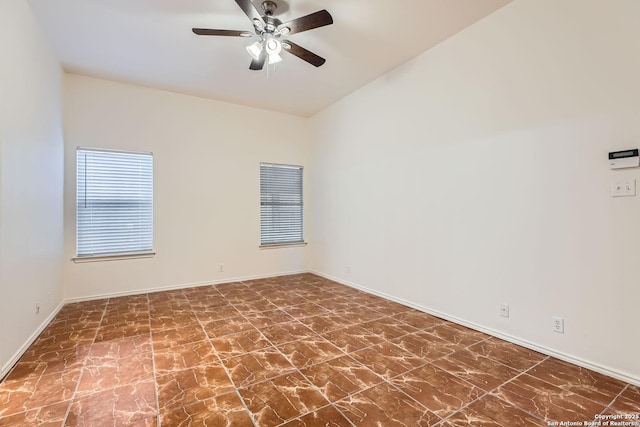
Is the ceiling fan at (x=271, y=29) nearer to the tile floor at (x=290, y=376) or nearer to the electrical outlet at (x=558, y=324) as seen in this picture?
the tile floor at (x=290, y=376)

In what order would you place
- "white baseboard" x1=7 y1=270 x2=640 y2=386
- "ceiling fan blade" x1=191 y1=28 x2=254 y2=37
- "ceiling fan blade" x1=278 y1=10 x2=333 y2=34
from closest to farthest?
1. "white baseboard" x1=7 y1=270 x2=640 y2=386
2. "ceiling fan blade" x1=278 y1=10 x2=333 y2=34
3. "ceiling fan blade" x1=191 y1=28 x2=254 y2=37

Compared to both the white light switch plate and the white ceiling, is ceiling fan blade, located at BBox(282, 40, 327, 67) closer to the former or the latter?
the white ceiling

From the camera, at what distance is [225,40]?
3.08 meters

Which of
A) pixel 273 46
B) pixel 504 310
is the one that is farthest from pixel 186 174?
pixel 504 310

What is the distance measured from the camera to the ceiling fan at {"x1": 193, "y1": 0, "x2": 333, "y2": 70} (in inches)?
90.0

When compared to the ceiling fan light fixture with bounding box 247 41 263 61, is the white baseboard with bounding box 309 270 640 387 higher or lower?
lower

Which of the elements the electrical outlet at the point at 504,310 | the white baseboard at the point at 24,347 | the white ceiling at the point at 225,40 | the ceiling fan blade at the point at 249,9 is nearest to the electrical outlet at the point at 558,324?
the electrical outlet at the point at 504,310

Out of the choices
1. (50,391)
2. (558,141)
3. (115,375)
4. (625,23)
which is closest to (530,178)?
(558,141)

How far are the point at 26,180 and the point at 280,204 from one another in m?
3.47

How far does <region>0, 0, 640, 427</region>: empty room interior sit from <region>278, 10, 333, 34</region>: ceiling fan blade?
0.03 meters

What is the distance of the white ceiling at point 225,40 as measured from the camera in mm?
2619

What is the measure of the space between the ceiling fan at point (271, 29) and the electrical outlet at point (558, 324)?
9.68 ft

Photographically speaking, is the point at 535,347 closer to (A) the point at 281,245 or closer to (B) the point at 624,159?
(B) the point at 624,159

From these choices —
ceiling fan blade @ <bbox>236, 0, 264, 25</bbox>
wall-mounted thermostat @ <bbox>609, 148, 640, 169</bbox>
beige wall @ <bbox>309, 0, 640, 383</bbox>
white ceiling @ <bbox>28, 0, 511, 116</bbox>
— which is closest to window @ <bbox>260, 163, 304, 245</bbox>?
white ceiling @ <bbox>28, 0, 511, 116</bbox>
